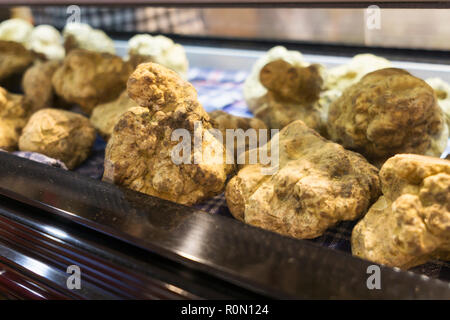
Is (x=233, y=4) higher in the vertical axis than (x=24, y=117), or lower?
higher

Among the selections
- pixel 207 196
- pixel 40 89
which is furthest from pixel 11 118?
pixel 207 196

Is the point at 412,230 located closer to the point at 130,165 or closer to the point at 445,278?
the point at 445,278

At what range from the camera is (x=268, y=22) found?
266 centimetres

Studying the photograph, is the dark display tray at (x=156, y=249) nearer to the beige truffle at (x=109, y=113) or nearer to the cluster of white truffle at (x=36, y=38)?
the beige truffle at (x=109, y=113)

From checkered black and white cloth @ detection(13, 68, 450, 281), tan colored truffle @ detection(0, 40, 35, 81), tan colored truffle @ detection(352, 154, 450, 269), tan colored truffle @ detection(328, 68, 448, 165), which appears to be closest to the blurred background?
checkered black and white cloth @ detection(13, 68, 450, 281)

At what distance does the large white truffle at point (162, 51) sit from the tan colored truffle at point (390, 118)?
3.10 ft

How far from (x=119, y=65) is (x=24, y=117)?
0.45 metres

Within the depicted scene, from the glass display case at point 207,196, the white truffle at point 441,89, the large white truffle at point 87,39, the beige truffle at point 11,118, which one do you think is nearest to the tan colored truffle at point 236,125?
the glass display case at point 207,196

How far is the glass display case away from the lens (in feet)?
2.68

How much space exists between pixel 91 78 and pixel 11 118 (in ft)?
1.21

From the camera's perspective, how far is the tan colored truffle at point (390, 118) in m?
1.11
